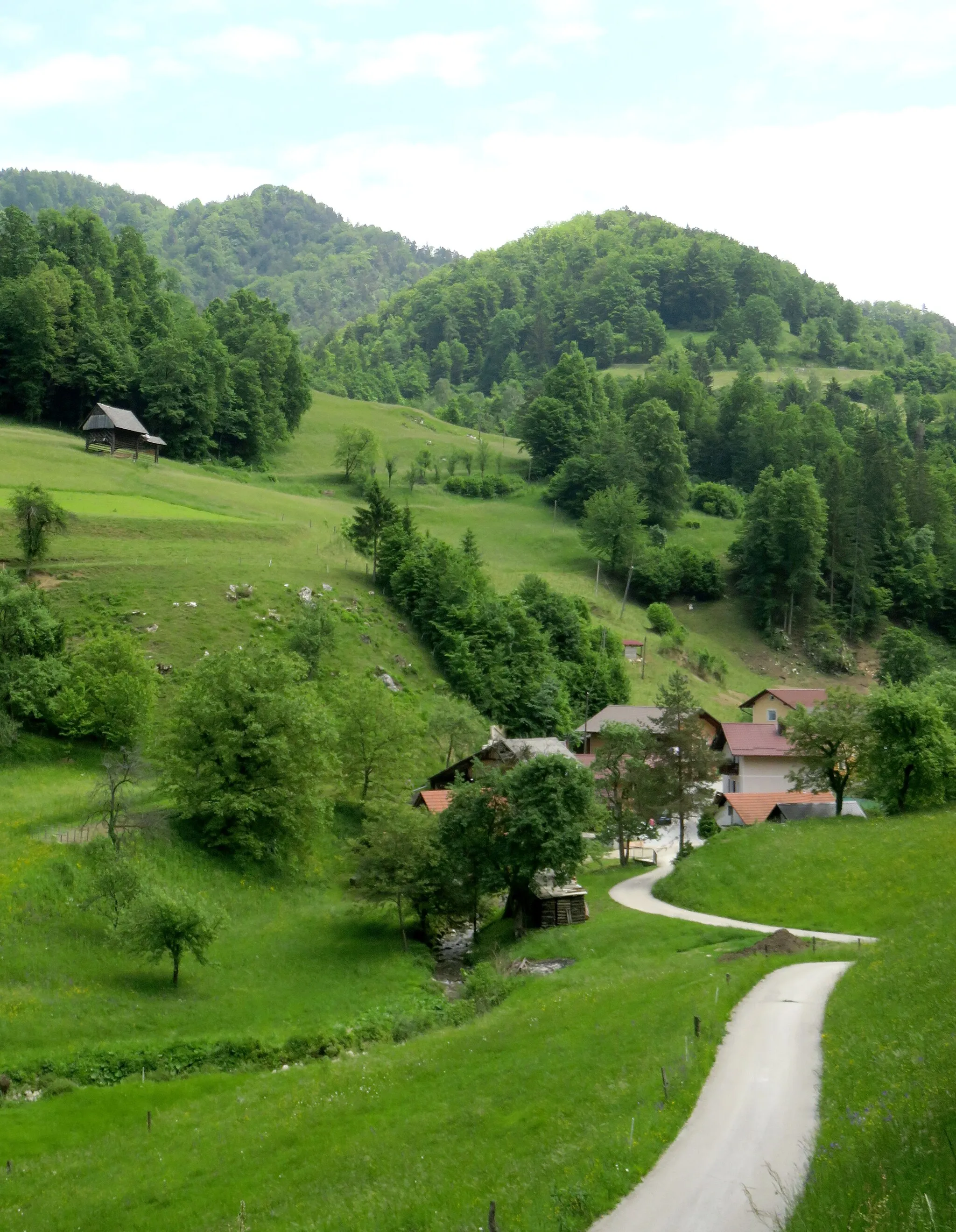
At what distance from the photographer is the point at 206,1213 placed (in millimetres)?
20922

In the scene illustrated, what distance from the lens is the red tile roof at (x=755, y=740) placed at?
246 feet

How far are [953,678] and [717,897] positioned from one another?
3909cm

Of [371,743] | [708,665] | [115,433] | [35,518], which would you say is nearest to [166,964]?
[371,743]

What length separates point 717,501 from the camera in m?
137

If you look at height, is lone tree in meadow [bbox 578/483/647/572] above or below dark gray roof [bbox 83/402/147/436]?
below

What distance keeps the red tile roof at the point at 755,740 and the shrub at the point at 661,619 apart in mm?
26032

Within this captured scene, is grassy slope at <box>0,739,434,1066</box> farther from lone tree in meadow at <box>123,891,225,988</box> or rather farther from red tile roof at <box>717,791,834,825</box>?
red tile roof at <box>717,791,834,825</box>

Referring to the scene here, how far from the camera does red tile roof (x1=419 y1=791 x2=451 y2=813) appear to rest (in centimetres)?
5916

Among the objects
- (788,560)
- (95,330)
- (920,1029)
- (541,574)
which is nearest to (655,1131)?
(920,1029)

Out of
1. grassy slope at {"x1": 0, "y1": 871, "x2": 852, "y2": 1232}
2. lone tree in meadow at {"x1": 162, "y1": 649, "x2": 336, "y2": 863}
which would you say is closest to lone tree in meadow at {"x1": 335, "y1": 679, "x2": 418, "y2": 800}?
lone tree in meadow at {"x1": 162, "y1": 649, "x2": 336, "y2": 863}

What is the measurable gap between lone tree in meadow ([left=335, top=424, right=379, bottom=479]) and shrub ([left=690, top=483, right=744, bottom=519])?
1736 inches

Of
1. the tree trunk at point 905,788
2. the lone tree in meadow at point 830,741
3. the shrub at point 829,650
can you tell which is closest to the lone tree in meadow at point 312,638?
the lone tree in meadow at point 830,741

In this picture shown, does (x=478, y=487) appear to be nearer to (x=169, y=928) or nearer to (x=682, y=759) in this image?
(x=682, y=759)

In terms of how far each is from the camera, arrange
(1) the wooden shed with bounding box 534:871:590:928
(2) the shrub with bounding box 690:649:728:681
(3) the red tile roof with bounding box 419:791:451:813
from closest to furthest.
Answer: (1) the wooden shed with bounding box 534:871:590:928 → (3) the red tile roof with bounding box 419:791:451:813 → (2) the shrub with bounding box 690:649:728:681
